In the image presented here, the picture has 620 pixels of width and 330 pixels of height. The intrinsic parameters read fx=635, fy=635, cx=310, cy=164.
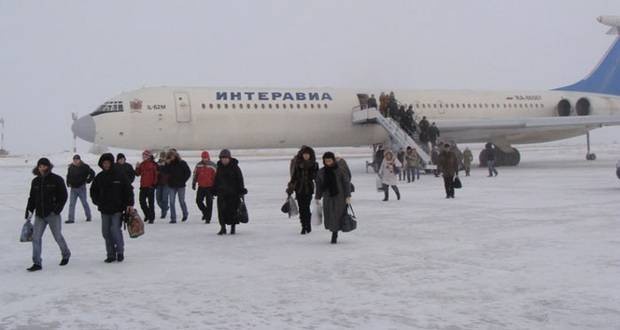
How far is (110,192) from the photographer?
8.15 m

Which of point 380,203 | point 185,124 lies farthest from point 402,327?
point 185,124

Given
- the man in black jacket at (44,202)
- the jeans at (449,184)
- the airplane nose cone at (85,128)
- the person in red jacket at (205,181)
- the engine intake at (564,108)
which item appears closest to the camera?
the man in black jacket at (44,202)

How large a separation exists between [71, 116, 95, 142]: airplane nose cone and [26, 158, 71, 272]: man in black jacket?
16.8 metres

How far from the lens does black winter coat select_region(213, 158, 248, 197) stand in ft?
33.8

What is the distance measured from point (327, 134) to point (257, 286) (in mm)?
21372

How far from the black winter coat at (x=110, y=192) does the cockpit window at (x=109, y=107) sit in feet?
54.2

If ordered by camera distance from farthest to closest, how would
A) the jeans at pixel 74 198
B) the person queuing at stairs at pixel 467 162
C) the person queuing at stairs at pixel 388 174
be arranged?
the person queuing at stairs at pixel 467 162, the person queuing at stairs at pixel 388 174, the jeans at pixel 74 198

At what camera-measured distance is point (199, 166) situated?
40.1 feet

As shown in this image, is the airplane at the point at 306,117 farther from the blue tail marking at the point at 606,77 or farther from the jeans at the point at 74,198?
the jeans at the point at 74,198

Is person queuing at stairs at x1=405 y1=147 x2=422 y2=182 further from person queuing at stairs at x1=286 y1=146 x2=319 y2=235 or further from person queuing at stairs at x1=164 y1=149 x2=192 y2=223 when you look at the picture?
person queuing at stairs at x1=286 y1=146 x2=319 y2=235

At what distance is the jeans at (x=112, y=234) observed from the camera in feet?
26.6

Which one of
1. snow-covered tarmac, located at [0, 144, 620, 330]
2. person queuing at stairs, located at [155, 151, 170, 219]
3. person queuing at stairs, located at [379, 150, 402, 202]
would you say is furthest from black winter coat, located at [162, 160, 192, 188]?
person queuing at stairs, located at [379, 150, 402, 202]

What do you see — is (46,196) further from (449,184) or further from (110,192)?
(449,184)

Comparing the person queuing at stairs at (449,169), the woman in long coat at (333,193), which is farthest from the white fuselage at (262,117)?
the woman in long coat at (333,193)
